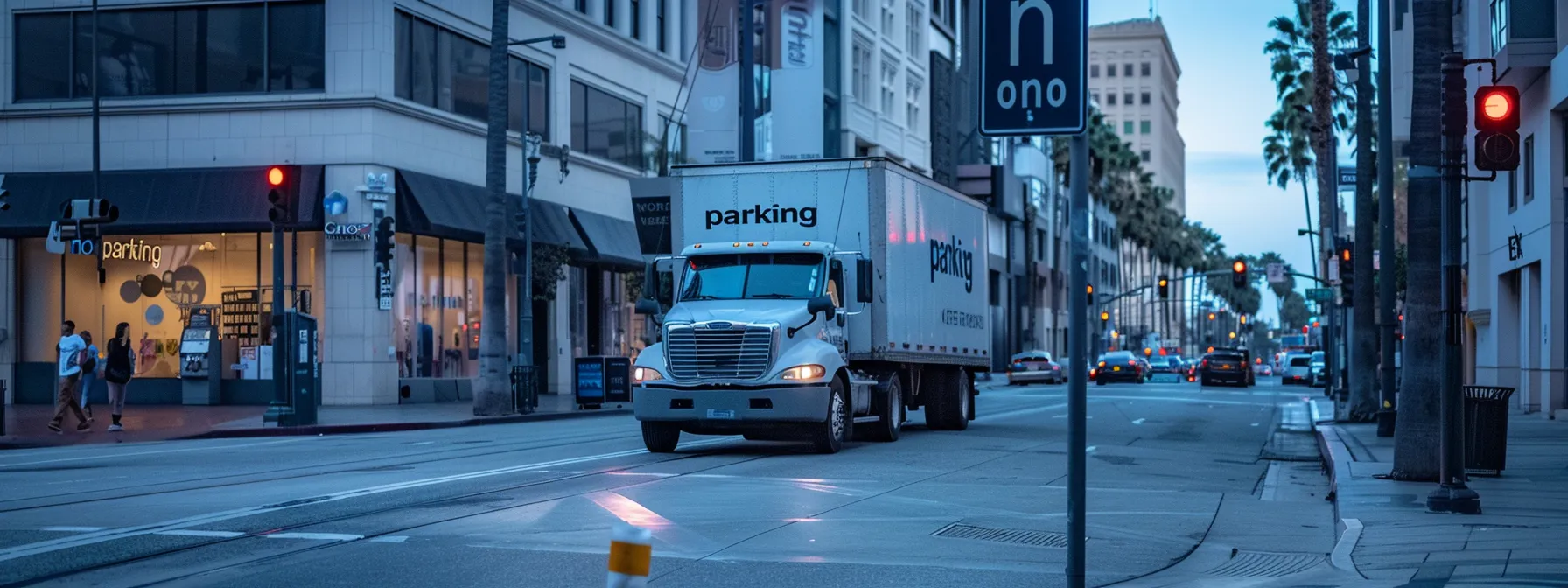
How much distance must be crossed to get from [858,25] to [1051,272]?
4508cm

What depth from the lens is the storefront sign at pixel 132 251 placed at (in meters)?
36.0

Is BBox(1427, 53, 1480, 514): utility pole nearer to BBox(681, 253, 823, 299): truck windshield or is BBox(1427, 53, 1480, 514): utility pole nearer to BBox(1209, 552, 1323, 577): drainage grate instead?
BBox(1209, 552, 1323, 577): drainage grate

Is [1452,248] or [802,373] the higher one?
[1452,248]

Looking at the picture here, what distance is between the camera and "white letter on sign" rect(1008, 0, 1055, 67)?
6582mm

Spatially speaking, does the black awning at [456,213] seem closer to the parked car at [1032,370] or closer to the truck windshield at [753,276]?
the truck windshield at [753,276]

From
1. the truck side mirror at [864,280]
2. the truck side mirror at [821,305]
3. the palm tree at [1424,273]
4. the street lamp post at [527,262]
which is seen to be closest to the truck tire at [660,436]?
the truck side mirror at [821,305]

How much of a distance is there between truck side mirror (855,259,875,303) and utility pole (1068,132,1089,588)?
43.5 feet

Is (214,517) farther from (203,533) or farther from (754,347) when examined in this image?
(754,347)

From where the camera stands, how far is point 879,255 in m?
21.0

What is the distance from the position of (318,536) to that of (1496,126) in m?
9.50

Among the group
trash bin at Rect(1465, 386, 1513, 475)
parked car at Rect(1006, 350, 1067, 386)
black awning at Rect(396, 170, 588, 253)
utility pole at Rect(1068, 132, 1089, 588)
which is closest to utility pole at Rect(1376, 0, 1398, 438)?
trash bin at Rect(1465, 386, 1513, 475)

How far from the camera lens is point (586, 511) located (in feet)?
41.2

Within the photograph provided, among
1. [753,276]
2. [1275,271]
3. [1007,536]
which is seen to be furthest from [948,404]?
[1275,271]

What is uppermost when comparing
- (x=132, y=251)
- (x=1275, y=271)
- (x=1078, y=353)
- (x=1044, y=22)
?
(x=1275, y=271)
